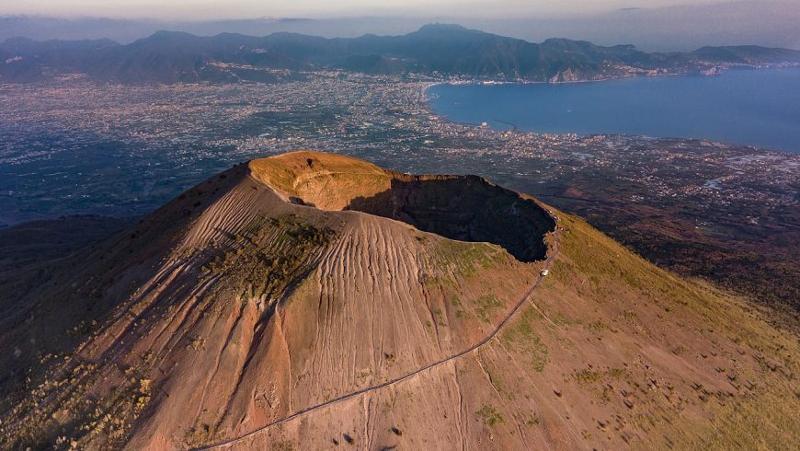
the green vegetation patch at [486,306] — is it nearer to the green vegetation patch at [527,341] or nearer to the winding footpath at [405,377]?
the winding footpath at [405,377]

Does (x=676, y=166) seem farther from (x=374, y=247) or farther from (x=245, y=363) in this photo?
(x=245, y=363)

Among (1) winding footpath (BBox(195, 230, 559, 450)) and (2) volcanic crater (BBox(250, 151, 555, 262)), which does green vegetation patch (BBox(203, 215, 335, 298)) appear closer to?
(2) volcanic crater (BBox(250, 151, 555, 262))

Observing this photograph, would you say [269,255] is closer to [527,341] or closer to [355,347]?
[355,347]

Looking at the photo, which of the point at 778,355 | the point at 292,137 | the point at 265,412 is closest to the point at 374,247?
the point at 265,412

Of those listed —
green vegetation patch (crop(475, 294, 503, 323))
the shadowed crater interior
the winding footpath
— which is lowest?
the winding footpath

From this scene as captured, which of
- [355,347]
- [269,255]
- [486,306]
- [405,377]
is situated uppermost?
[269,255]

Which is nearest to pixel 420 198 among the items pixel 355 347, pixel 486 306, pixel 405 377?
pixel 486 306

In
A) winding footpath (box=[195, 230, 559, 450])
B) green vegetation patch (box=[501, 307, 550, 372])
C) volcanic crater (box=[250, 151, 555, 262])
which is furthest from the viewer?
volcanic crater (box=[250, 151, 555, 262])

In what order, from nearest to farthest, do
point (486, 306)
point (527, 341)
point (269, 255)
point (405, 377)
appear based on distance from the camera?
1. point (405, 377)
2. point (269, 255)
3. point (527, 341)
4. point (486, 306)

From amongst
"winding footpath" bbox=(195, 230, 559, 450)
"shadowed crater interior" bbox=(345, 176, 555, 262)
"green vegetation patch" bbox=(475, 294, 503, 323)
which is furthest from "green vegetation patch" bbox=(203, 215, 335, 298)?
"shadowed crater interior" bbox=(345, 176, 555, 262)
